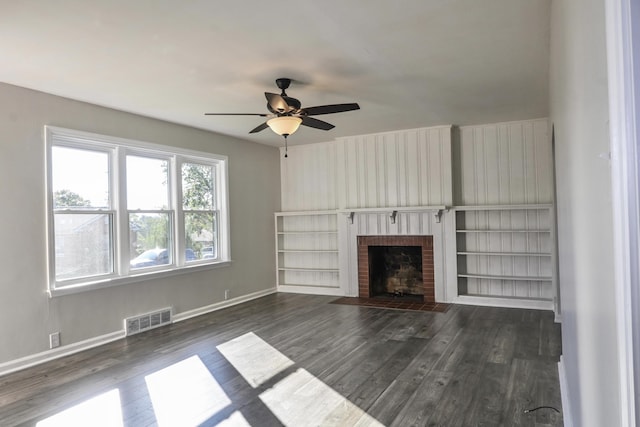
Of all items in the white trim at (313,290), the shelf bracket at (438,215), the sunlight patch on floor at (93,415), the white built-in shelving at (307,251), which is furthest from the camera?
the white built-in shelving at (307,251)

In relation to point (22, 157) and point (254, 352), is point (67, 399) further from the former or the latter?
point (22, 157)

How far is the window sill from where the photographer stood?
14.8 ft

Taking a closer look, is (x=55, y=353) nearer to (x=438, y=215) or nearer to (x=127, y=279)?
(x=127, y=279)

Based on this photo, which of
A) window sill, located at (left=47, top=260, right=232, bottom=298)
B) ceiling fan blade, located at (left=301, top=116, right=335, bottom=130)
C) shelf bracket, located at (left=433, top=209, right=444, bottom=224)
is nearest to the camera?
ceiling fan blade, located at (left=301, top=116, right=335, bottom=130)

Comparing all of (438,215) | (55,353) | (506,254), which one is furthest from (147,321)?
(506,254)

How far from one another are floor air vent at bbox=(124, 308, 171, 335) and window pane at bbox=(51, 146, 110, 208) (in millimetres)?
1490

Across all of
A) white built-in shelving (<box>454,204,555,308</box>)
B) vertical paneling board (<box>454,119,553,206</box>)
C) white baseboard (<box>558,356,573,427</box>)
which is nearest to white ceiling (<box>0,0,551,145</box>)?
vertical paneling board (<box>454,119,553,206</box>)

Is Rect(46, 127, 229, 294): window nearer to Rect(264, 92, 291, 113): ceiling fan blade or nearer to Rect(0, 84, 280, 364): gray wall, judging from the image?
Rect(0, 84, 280, 364): gray wall

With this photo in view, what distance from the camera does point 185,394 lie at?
11.3 ft

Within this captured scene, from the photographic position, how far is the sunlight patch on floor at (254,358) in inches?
149

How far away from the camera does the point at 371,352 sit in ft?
14.2

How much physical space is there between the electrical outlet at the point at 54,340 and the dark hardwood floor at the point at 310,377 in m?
0.22

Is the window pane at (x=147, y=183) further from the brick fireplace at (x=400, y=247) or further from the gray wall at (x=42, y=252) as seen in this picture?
the brick fireplace at (x=400, y=247)

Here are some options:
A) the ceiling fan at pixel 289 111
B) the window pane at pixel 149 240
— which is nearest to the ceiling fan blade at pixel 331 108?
the ceiling fan at pixel 289 111
